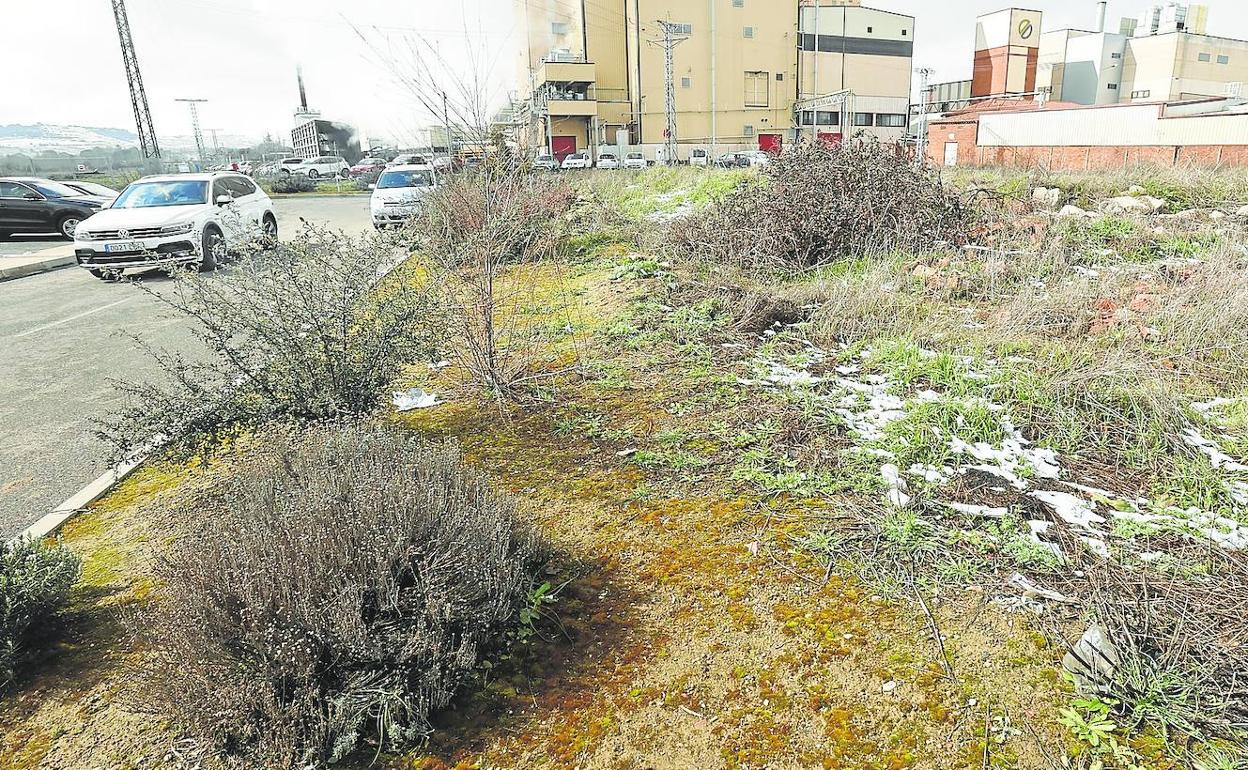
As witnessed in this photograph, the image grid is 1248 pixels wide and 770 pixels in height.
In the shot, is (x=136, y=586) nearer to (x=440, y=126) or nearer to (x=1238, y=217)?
(x=440, y=126)

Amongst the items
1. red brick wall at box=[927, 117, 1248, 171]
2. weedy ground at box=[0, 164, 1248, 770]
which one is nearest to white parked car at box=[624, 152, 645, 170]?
red brick wall at box=[927, 117, 1248, 171]

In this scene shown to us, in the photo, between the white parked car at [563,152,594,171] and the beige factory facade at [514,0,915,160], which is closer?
the white parked car at [563,152,594,171]

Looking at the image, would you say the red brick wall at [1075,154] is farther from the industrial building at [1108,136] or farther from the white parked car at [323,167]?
the white parked car at [323,167]

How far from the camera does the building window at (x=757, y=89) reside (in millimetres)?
55625

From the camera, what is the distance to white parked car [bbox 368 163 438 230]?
16672 mm

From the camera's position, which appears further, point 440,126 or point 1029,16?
point 1029,16

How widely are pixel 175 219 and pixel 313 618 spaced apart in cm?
A: 1311

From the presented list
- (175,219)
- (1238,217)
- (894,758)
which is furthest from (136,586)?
(1238,217)

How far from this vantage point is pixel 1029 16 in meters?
54.5

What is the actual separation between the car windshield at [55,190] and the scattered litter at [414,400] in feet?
63.9

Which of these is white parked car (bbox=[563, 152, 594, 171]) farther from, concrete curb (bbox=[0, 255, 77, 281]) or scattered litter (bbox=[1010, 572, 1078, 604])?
scattered litter (bbox=[1010, 572, 1078, 604])

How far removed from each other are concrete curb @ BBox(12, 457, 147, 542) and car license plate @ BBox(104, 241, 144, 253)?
9956 mm

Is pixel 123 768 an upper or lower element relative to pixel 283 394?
lower

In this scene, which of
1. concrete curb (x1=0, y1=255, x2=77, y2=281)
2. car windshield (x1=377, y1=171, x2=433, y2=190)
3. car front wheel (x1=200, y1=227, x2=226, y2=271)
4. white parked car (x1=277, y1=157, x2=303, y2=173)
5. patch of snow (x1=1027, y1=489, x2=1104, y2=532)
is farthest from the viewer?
white parked car (x1=277, y1=157, x2=303, y2=173)
